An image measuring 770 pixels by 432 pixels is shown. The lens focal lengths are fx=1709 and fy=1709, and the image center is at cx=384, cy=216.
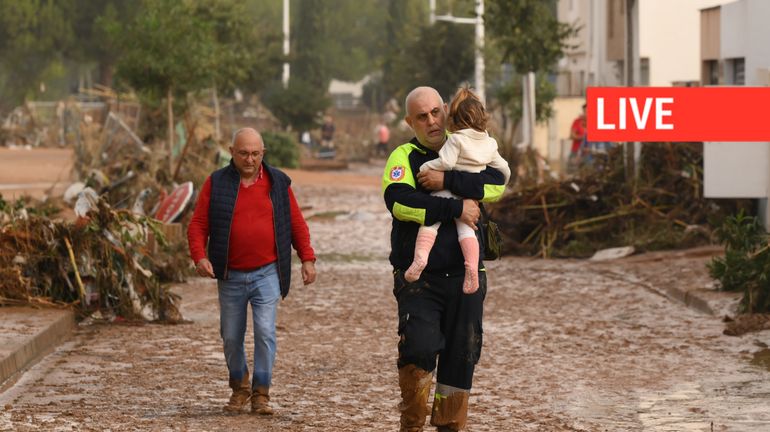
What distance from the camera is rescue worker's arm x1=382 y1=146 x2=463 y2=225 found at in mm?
7969

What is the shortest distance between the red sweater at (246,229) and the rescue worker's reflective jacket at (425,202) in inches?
67.8

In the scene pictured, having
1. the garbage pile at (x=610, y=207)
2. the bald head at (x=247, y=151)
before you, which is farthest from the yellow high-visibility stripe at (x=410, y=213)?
the garbage pile at (x=610, y=207)

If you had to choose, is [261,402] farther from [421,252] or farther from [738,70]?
[738,70]

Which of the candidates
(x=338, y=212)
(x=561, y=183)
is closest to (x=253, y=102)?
(x=338, y=212)

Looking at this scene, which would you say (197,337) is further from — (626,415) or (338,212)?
(338,212)

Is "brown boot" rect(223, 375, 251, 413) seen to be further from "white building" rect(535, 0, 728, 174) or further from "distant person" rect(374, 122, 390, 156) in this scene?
"distant person" rect(374, 122, 390, 156)

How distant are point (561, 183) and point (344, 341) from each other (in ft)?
31.4

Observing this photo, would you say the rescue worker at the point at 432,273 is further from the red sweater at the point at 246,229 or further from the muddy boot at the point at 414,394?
the red sweater at the point at 246,229

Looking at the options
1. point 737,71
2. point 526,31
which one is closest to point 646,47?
point 526,31

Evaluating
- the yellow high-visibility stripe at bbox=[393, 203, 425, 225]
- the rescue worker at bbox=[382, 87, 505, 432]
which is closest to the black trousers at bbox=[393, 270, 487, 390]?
the rescue worker at bbox=[382, 87, 505, 432]

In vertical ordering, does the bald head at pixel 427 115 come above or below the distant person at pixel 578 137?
above

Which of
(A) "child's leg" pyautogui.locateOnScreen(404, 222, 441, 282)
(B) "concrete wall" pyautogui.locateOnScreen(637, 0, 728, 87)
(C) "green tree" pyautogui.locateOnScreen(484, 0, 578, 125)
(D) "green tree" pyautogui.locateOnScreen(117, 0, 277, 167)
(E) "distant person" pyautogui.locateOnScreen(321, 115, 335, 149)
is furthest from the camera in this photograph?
(E) "distant person" pyautogui.locateOnScreen(321, 115, 335, 149)

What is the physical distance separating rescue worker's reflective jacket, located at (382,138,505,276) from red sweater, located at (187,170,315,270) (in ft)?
5.65

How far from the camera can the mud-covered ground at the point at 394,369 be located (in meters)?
9.72
